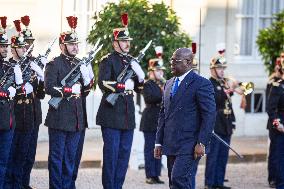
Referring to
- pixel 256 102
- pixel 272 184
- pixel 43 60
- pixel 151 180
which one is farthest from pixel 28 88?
pixel 256 102

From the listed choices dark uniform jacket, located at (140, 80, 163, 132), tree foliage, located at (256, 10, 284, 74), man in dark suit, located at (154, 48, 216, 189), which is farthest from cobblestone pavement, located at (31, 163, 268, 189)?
man in dark suit, located at (154, 48, 216, 189)

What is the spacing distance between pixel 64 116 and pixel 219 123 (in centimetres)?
294

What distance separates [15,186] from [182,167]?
3.08 m

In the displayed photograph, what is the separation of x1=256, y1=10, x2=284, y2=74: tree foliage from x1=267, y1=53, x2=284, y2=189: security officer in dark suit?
2866 millimetres

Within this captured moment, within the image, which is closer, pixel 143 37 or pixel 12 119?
pixel 12 119

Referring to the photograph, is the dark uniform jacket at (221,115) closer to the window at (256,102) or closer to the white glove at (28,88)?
the white glove at (28,88)

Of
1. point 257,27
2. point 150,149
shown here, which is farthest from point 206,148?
point 257,27

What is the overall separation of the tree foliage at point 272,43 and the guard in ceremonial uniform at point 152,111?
2.69 metres

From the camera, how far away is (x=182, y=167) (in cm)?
1197

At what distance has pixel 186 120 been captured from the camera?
12039mm

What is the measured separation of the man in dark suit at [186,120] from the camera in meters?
12.0

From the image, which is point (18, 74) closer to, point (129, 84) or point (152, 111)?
point (129, 84)

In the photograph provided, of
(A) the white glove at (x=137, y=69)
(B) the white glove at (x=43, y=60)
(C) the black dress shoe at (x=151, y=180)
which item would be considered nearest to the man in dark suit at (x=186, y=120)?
(A) the white glove at (x=137, y=69)

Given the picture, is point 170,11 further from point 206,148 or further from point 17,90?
point 206,148
